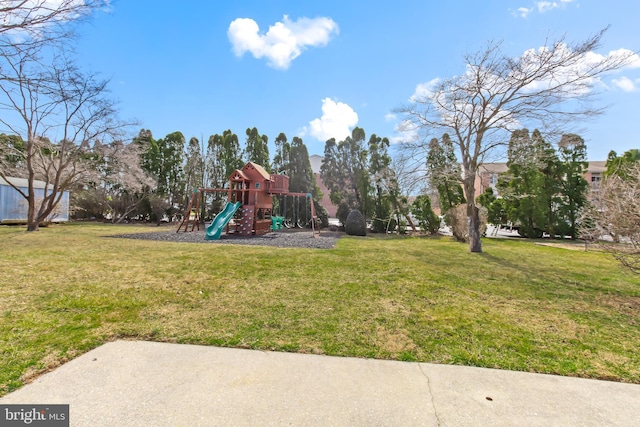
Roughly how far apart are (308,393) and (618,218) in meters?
4.88

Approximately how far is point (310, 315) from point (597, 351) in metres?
2.64

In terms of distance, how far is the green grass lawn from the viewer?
2.50 metres

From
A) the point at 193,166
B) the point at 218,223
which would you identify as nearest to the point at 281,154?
the point at 193,166

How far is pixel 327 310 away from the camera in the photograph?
3516 millimetres

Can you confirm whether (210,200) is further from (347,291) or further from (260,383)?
(260,383)

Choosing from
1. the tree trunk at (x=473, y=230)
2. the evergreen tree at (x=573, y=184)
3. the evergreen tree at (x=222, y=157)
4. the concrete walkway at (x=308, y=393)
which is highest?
the evergreen tree at (x=222, y=157)

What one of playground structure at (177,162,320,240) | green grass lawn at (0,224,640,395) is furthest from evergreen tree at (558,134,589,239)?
playground structure at (177,162,320,240)

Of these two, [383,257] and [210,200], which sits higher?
[210,200]

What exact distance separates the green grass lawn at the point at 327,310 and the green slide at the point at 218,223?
201 inches

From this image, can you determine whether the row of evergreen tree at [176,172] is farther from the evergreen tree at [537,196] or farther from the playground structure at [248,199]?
the evergreen tree at [537,196]

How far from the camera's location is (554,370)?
89.8 inches

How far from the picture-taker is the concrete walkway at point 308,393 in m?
1.67

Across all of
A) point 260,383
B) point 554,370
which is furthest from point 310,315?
point 554,370

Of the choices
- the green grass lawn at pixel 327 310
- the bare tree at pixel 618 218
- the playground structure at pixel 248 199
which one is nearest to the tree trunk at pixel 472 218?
the green grass lawn at pixel 327 310
